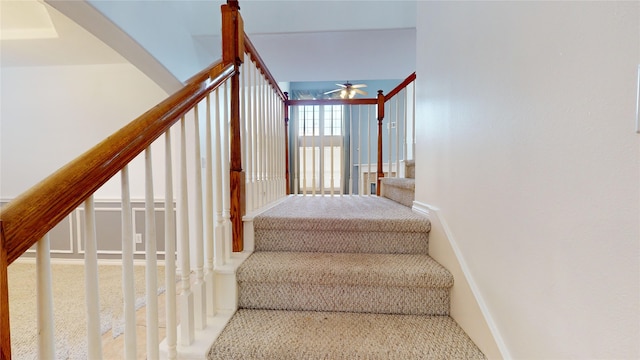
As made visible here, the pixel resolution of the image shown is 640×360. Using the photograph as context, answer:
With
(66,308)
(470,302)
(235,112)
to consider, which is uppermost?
(235,112)

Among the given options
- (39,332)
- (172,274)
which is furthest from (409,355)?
(39,332)

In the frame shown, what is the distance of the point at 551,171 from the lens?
24.7 inches

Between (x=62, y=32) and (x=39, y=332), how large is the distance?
3.12 m

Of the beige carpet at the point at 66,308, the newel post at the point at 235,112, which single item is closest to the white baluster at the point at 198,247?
the newel post at the point at 235,112

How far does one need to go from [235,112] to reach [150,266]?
2.49ft

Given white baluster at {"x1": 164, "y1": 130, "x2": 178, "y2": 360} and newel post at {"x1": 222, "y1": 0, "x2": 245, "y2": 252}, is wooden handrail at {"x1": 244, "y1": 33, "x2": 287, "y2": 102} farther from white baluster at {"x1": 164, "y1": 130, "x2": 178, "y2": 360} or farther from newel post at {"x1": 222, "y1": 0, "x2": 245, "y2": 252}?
white baluster at {"x1": 164, "y1": 130, "x2": 178, "y2": 360}

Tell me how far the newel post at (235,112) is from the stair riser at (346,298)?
0.26 meters

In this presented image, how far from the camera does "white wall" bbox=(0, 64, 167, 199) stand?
307 centimetres

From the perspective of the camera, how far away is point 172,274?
0.84 meters

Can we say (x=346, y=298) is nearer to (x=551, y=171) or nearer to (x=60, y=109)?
(x=551, y=171)

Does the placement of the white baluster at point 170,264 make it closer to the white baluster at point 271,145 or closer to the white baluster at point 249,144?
the white baluster at point 249,144

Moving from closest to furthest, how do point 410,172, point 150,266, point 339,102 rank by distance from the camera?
point 150,266 → point 410,172 → point 339,102

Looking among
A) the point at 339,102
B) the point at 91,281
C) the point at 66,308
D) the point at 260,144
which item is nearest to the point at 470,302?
the point at 91,281

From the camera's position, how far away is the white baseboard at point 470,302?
827 millimetres
